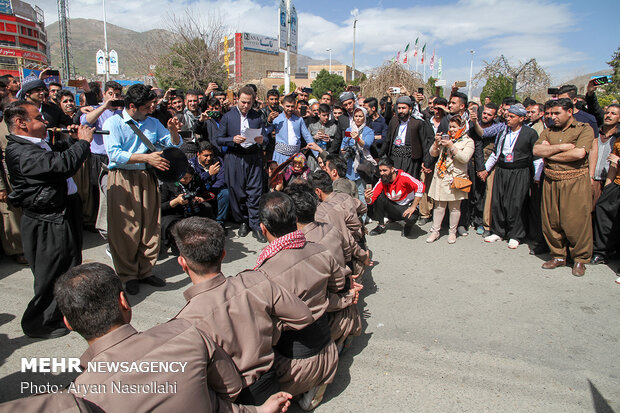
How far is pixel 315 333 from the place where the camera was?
7.66 feet

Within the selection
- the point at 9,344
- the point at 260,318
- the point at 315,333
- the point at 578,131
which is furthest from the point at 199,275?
the point at 578,131

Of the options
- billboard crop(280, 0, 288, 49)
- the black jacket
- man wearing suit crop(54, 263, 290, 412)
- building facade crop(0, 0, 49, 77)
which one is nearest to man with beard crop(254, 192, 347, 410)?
man wearing suit crop(54, 263, 290, 412)

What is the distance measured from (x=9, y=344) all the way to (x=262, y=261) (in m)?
2.32

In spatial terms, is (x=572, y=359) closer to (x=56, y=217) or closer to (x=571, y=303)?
(x=571, y=303)

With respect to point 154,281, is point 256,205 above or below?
above

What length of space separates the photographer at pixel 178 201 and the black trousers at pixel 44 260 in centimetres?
169

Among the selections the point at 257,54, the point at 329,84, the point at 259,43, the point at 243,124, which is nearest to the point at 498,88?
the point at 243,124

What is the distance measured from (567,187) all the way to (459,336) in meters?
2.62

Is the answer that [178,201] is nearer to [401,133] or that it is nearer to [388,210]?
[388,210]

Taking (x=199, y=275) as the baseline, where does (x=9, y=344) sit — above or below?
below

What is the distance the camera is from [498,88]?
1485 cm

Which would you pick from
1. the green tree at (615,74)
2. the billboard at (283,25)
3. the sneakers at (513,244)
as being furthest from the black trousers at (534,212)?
the green tree at (615,74)

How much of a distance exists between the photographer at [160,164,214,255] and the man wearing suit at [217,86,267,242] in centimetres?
49

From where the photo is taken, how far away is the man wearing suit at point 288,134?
6.07 metres
